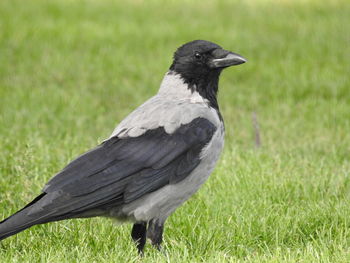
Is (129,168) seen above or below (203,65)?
below

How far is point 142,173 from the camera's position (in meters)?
4.33

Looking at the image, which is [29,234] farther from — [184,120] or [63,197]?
[184,120]

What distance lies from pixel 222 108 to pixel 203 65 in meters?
4.72

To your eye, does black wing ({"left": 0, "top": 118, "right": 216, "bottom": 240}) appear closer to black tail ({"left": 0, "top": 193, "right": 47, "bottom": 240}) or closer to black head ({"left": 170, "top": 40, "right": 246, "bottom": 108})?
black tail ({"left": 0, "top": 193, "right": 47, "bottom": 240})

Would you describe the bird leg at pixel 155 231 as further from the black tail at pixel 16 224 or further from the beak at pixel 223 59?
the beak at pixel 223 59

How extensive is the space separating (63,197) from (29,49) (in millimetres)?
7618

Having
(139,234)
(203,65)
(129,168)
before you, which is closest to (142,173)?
(129,168)

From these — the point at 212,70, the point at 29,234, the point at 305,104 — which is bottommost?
the point at 305,104

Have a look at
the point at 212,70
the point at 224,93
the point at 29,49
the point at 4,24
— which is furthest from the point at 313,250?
the point at 4,24

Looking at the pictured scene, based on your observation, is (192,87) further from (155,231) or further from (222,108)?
(222,108)

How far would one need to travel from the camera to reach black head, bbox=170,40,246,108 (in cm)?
479

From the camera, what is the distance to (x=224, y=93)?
10.1m

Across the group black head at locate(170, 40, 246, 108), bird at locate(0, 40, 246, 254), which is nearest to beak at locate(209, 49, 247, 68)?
black head at locate(170, 40, 246, 108)

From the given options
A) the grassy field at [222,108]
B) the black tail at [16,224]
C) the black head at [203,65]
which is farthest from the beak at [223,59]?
the black tail at [16,224]
